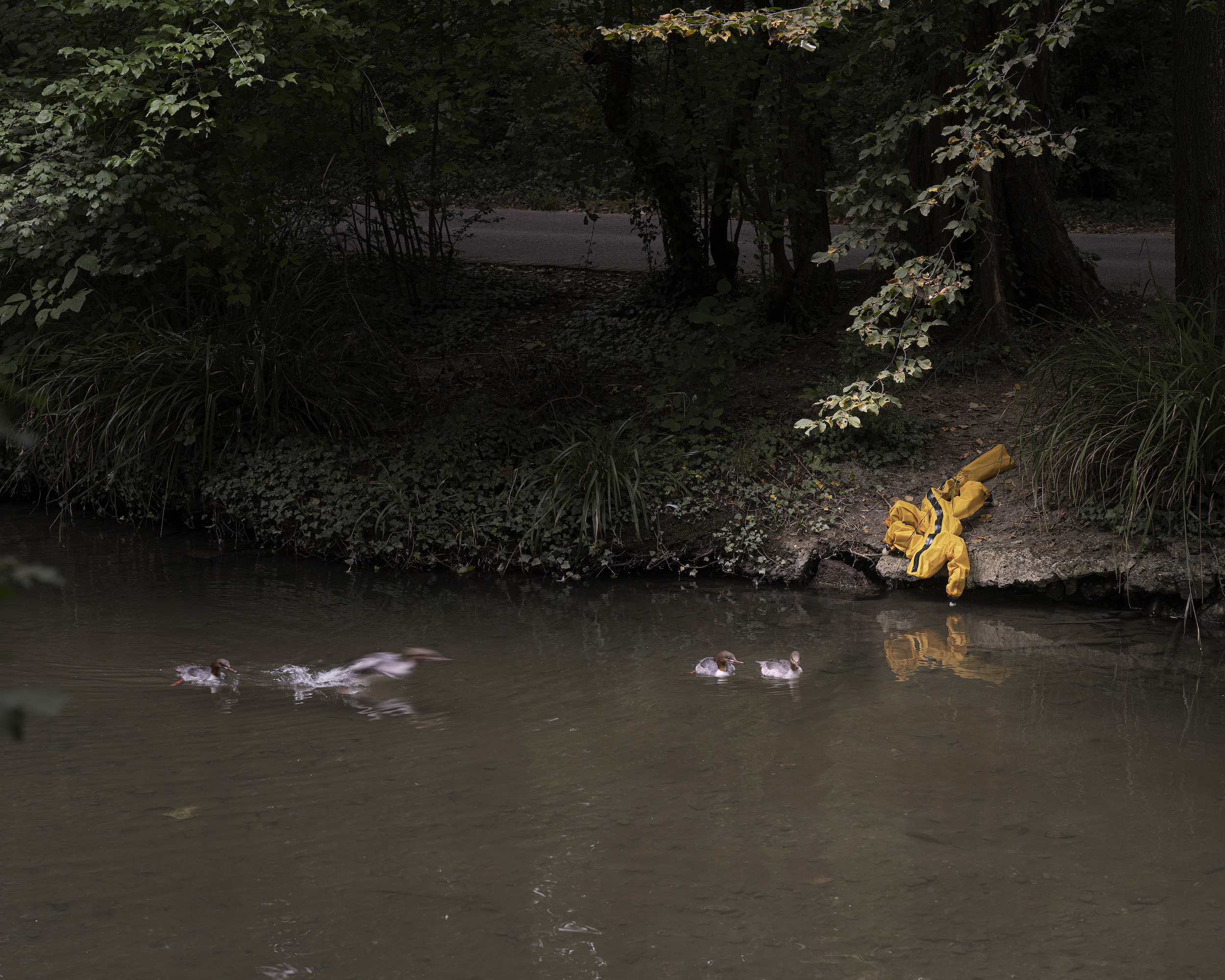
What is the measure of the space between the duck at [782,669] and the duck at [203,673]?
2.87m

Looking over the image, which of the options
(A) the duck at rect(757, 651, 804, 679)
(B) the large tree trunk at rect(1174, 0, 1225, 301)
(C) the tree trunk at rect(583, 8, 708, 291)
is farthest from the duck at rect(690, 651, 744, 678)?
(C) the tree trunk at rect(583, 8, 708, 291)

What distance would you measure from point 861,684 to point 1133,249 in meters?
11.3

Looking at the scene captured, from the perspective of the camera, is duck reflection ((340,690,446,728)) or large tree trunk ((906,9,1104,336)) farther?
large tree trunk ((906,9,1104,336))

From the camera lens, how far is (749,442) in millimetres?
8656

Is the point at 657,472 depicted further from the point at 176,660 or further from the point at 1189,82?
the point at 1189,82

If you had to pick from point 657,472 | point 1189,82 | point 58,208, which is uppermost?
point 1189,82

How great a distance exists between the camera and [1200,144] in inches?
328

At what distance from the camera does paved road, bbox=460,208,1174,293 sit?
511 inches

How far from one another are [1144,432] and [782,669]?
3033mm

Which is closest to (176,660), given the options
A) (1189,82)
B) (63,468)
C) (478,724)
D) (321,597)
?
(321,597)

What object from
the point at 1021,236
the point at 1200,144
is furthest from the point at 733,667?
the point at 1021,236

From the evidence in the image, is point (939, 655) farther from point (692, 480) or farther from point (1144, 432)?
point (692, 480)

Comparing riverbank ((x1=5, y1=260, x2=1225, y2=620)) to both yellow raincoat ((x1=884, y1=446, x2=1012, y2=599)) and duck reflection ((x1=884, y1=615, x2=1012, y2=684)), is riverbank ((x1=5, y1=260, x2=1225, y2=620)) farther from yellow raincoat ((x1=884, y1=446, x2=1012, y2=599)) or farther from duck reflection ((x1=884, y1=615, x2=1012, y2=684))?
duck reflection ((x1=884, y1=615, x2=1012, y2=684))

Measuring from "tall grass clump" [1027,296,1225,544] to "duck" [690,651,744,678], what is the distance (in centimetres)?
275
